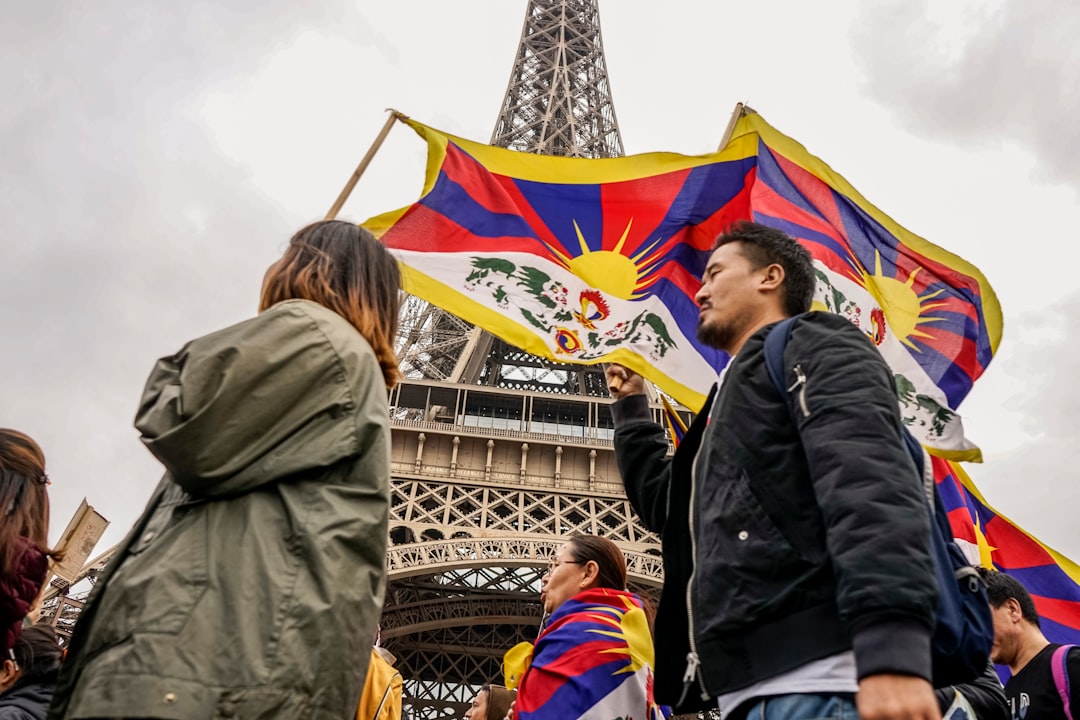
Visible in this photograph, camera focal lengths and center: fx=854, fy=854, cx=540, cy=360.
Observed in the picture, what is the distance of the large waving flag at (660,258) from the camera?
209 inches

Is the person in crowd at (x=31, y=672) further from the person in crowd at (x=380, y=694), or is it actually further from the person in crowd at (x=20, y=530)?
the person in crowd at (x=380, y=694)

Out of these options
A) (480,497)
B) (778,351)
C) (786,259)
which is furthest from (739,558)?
(480,497)

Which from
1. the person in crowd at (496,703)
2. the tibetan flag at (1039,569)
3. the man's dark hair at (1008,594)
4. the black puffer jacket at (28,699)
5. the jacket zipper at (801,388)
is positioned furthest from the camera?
the tibetan flag at (1039,569)

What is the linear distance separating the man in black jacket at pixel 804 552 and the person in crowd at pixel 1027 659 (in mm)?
1988

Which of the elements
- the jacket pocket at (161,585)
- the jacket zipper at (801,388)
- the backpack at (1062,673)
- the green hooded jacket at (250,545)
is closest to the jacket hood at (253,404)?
the green hooded jacket at (250,545)

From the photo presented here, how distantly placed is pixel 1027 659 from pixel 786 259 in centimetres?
267

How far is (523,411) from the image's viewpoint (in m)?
25.1

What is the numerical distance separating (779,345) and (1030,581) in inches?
216

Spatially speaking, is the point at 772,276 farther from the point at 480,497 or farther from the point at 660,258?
the point at 480,497

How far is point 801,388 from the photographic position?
2080 millimetres

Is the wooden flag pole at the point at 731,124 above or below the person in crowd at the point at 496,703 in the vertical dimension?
above

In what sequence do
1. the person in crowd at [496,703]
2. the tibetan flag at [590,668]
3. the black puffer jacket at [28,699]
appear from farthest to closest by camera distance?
the person in crowd at [496,703]
the tibetan flag at [590,668]
the black puffer jacket at [28,699]

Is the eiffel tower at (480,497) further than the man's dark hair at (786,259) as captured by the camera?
Yes

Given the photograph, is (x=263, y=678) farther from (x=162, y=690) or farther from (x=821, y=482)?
(x=821, y=482)
